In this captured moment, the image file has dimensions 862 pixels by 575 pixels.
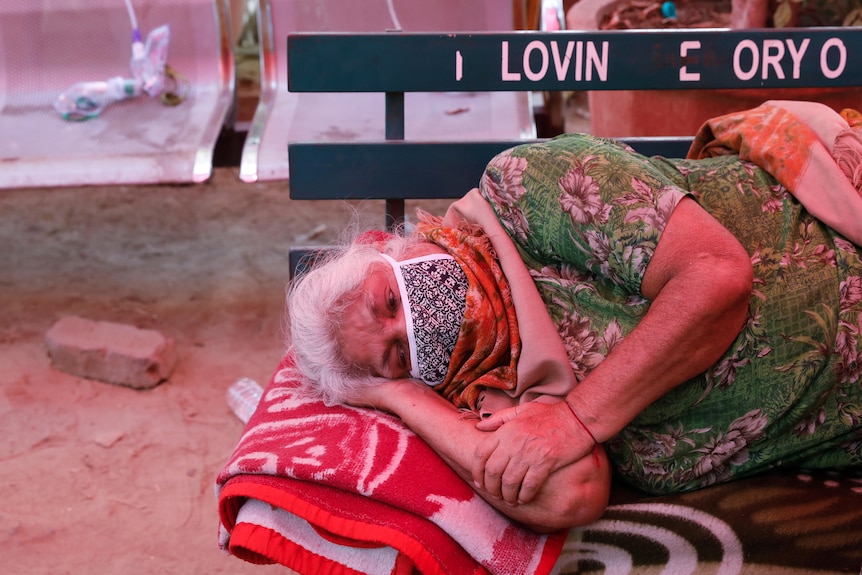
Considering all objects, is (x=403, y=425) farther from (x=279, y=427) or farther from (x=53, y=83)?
(x=53, y=83)

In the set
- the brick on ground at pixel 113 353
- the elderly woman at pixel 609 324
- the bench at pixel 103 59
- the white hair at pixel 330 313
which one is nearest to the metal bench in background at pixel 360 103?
the bench at pixel 103 59

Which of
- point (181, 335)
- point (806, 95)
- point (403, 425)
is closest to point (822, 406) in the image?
point (403, 425)

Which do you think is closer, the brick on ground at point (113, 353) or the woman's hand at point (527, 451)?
the woman's hand at point (527, 451)

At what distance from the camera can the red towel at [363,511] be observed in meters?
1.77

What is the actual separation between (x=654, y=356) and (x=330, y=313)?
2.25ft

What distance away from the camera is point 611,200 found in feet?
5.99

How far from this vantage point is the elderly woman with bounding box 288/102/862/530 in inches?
70.1

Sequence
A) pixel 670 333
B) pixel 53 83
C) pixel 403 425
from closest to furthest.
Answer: pixel 670 333 < pixel 403 425 < pixel 53 83

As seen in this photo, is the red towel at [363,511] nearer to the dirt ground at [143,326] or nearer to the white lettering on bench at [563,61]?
the dirt ground at [143,326]

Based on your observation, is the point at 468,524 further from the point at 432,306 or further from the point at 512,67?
A: the point at 512,67

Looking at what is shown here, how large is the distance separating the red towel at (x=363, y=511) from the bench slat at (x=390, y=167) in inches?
31.2

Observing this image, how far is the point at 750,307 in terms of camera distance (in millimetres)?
1878

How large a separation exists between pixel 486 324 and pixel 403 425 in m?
0.29

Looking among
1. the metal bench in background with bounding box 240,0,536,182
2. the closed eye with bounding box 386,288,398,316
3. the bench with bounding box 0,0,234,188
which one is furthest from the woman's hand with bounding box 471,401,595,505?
the bench with bounding box 0,0,234,188
